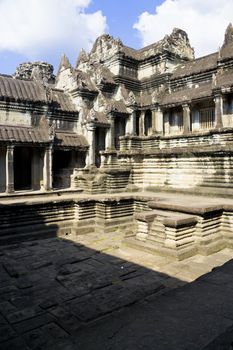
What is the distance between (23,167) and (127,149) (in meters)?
6.78

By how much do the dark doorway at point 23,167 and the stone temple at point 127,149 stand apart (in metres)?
0.06

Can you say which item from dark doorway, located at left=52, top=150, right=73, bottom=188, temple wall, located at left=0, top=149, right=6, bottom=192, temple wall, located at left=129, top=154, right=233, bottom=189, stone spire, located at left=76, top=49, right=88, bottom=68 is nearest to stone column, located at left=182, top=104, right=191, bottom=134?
temple wall, located at left=129, top=154, right=233, bottom=189

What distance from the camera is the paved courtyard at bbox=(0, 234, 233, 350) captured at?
4.40 metres

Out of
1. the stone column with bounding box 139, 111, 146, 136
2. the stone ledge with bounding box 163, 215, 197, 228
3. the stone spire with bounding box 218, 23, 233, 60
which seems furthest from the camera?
the stone column with bounding box 139, 111, 146, 136

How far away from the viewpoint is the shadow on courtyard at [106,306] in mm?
3887

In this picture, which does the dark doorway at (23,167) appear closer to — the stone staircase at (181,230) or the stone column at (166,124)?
the stone column at (166,124)

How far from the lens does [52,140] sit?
17578mm

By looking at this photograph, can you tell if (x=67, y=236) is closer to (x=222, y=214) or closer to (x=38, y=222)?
(x=38, y=222)

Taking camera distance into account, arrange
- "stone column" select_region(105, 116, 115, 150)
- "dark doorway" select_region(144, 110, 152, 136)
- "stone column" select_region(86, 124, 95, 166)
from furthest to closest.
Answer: "dark doorway" select_region(144, 110, 152, 136) → "stone column" select_region(105, 116, 115, 150) → "stone column" select_region(86, 124, 95, 166)

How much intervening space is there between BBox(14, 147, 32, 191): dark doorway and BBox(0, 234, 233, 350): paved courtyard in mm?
10433

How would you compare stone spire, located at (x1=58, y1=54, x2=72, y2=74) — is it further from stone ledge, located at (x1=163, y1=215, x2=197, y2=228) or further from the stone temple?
stone ledge, located at (x1=163, y1=215, x2=197, y2=228)

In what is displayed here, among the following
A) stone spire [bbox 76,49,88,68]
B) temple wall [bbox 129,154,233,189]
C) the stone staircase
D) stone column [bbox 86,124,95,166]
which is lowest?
the stone staircase

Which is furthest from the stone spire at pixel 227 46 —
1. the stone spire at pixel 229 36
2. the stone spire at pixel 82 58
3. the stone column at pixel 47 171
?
the stone column at pixel 47 171

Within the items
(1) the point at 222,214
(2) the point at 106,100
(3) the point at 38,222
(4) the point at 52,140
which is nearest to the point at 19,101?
(4) the point at 52,140
